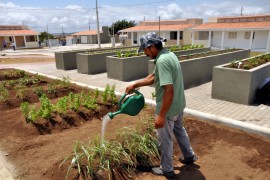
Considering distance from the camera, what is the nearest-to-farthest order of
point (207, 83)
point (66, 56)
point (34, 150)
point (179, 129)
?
point (179, 129) < point (34, 150) < point (207, 83) < point (66, 56)

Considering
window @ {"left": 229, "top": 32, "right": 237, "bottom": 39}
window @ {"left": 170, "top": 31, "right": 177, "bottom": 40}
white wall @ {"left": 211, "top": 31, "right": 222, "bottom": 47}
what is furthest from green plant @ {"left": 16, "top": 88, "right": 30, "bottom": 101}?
window @ {"left": 170, "top": 31, "right": 177, "bottom": 40}

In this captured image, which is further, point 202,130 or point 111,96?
point 111,96

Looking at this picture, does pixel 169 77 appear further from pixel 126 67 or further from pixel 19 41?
pixel 19 41

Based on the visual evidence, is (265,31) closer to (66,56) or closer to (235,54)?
(235,54)

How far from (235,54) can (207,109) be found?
613 centimetres

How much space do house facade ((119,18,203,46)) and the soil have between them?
31212 millimetres

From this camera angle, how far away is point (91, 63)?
1052 cm

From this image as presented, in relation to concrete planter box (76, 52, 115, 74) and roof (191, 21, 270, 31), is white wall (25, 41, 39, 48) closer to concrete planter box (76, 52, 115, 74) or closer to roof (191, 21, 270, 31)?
roof (191, 21, 270, 31)

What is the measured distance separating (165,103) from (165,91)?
5.4 inches

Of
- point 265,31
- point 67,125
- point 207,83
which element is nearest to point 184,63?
point 207,83

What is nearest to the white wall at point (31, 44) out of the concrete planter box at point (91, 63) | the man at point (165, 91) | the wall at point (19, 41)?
the wall at point (19, 41)

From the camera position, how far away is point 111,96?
5.77 m

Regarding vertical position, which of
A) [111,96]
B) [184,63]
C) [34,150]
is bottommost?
A: [34,150]

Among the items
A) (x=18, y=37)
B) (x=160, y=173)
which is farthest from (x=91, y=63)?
(x=18, y=37)
